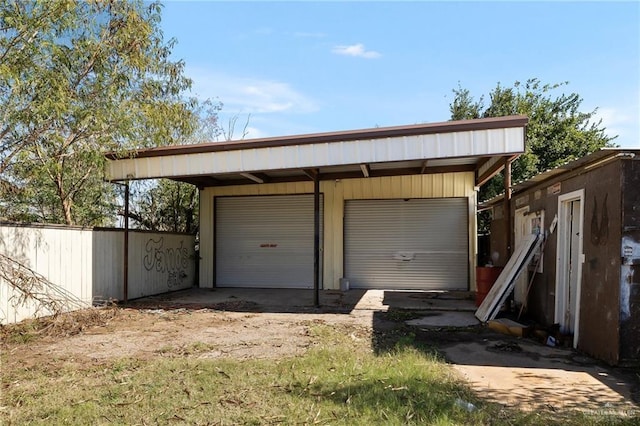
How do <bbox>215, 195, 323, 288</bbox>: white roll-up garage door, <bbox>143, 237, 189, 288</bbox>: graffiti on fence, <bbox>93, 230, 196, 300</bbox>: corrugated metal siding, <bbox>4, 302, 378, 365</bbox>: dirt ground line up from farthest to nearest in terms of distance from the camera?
<bbox>215, 195, 323, 288</bbox>: white roll-up garage door → <bbox>143, 237, 189, 288</bbox>: graffiti on fence → <bbox>93, 230, 196, 300</bbox>: corrugated metal siding → <bbox>4, 302, 378, 365</bbox>: dirt ground

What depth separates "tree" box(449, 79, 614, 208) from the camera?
15852 mm

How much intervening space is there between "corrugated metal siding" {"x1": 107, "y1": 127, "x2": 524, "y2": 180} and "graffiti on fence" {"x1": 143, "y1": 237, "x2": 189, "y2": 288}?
2944 millimetres

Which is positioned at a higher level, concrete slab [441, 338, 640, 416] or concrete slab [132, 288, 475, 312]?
concrete slab [441, 338, 640, 416]

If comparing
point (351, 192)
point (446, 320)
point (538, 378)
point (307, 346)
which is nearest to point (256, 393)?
point (307, 346)

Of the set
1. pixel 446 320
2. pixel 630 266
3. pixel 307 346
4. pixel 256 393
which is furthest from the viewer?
pixel 446 320

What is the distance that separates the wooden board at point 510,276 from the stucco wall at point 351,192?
4299 millimetres

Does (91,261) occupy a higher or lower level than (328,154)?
lower

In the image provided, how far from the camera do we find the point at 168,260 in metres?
12.4

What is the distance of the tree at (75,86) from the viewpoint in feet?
21.4

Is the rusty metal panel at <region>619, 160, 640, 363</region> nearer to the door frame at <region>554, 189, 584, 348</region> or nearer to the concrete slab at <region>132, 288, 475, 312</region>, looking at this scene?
the door frame at <region>554, 189, 584, 348</region>

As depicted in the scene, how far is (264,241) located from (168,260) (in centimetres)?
283

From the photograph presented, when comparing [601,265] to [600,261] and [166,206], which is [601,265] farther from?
[166,206]

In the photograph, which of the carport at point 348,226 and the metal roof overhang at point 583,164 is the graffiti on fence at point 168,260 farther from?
the metal roof overhang at point 583,164

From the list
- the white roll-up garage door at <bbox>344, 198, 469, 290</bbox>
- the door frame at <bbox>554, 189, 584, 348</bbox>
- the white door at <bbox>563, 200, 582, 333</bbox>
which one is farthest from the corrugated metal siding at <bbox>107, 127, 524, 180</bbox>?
the white roll-up garage door at <bbox>344, 198, 469, 290</bbox>
